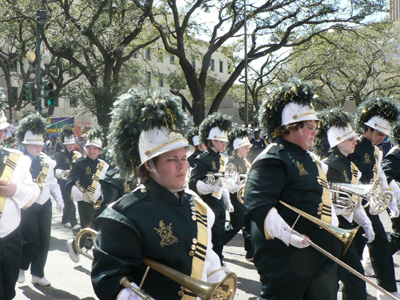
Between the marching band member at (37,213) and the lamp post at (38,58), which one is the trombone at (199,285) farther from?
the lamp post at (38,58)

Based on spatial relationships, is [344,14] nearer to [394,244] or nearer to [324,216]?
[394,244]

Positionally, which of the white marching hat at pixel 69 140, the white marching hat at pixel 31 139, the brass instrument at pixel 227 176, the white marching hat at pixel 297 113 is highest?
the white marching hat at pixel 297 113

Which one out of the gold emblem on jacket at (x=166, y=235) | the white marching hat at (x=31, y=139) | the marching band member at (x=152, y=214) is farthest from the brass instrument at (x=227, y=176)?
the gold emblem on jacket at (x=166, y=235)

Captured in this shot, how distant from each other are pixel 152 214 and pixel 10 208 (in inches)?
82.0

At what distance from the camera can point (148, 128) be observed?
7.71 ft

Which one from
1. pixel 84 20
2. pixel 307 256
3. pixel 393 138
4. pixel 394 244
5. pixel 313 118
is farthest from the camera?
pixel 84 20

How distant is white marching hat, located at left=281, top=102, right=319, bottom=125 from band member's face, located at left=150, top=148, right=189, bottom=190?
152cm

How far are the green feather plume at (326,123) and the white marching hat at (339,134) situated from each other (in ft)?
0.13

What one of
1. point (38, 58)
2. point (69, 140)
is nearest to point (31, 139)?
point (69, 140)

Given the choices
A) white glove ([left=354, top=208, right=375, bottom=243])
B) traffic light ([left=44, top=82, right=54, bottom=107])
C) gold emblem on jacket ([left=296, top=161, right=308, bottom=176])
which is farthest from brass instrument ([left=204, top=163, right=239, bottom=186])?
traffic light ([left=44, top=82, right=54, bottom=107])

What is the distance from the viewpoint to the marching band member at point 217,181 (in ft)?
19.4

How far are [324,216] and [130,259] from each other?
1.86 m

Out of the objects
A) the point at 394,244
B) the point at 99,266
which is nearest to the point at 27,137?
the point at 99,266

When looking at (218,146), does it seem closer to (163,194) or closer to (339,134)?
(339,134)
